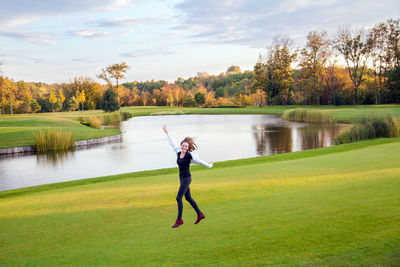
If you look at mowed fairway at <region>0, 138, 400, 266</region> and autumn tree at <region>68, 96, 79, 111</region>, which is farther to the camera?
autumn tree at <region>68, 96, 79, 111</region>

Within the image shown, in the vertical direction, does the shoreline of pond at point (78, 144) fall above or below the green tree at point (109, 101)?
below

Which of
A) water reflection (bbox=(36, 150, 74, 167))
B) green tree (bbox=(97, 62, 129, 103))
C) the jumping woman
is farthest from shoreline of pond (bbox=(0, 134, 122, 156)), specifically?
green tree (bbox=(97, 62, 129, 103))

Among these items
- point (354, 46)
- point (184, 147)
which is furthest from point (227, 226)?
point (354, 46)

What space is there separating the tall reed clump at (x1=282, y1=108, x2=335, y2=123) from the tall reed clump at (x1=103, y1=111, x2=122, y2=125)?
25.6 meters

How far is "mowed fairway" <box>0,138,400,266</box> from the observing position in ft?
11.4

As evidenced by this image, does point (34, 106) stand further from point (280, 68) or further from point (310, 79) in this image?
point (310, 79)

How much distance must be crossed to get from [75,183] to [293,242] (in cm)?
915

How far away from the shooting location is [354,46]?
55250 mm

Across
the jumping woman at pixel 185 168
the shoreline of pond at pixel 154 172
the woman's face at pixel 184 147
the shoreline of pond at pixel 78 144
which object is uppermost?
the woman's face at pixel 184 147

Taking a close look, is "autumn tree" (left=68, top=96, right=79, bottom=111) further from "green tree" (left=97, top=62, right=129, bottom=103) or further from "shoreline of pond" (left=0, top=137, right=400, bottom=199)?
"shoreline of pond" (left=0, top=137, right=400, bottom=199)

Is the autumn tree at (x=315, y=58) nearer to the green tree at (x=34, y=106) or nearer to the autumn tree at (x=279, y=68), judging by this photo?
the autumn tree at (x=279, y=68)

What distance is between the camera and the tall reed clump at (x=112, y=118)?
49.3 meters

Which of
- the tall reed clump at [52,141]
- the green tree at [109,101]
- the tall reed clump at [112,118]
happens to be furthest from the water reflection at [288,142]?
the green tree at [109,101]

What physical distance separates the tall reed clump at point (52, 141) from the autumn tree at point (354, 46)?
47404mm
